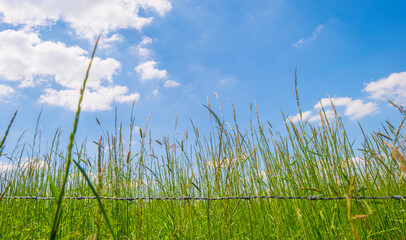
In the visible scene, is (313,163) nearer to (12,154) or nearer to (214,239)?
(214,239)

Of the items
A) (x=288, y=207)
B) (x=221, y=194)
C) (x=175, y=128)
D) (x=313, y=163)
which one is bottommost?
(x=288, y=207)

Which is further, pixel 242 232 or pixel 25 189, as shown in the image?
pixel 25 189

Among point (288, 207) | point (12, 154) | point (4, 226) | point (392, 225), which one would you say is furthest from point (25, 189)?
point (392, 225)

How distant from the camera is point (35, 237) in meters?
1.83

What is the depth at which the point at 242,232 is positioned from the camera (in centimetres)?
170

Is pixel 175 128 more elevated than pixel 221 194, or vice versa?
pixel 175 128

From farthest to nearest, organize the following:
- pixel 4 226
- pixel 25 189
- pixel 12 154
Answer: pixel 12 154 → pixel 25 189 → pixel 4 226

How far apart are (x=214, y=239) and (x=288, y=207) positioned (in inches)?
19.3

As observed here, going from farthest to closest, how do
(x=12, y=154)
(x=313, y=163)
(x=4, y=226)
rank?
(x=12, y=154), (x=4, y=226), (x=313, y=163)

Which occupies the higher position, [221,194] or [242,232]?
[221,194]

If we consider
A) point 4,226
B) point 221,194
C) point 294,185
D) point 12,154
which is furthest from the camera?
point 12,154

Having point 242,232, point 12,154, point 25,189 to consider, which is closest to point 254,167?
point 242,232

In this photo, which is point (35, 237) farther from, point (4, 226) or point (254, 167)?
point (254, 167)

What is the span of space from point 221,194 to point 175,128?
650mm
